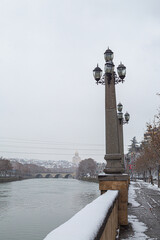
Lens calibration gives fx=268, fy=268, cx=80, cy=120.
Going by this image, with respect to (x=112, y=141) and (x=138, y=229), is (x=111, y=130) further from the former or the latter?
(x=138, y=229)

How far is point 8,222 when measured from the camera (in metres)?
24.8

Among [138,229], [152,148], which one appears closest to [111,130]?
[138,229]

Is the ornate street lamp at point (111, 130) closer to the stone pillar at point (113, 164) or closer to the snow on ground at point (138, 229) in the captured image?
the stone pillar at point (113, 164)

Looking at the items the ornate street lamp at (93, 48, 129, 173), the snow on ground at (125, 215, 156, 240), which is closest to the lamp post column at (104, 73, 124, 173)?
the ornate street lamp at (93, 48, 129, 173)

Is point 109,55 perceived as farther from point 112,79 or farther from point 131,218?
point 131,218

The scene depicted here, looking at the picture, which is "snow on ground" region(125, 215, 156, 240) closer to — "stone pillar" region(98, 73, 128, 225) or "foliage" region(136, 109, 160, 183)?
"stone pillar" region(98, 73, 128, 225)

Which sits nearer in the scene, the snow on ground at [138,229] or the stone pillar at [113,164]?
the snow on ground at [138,229]

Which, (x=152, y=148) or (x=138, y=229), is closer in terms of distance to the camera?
(x=138, y=229)

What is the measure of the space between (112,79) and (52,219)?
20.0m

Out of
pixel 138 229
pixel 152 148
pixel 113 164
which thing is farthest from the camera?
pixel 152 148

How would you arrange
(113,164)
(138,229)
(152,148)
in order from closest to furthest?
(138,229) < (113,164) < (152,148)

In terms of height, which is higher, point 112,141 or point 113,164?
point 112,141

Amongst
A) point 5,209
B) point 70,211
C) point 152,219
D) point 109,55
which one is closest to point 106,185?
point 152,219

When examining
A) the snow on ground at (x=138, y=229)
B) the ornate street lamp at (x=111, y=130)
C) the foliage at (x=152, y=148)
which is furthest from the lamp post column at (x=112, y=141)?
the foliage at (x=152, y=148)
